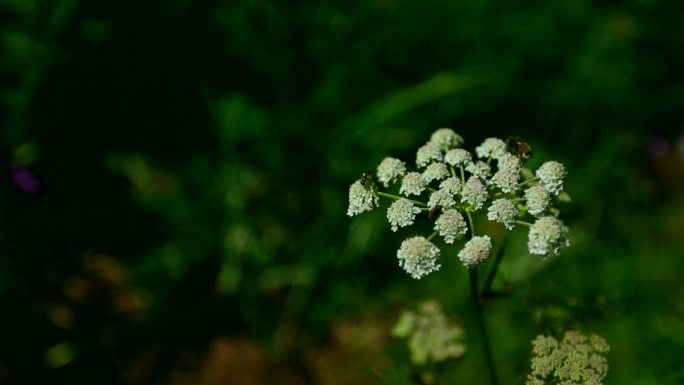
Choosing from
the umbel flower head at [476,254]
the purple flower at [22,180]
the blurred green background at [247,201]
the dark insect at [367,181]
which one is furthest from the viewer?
the blurred green background at [247,201]

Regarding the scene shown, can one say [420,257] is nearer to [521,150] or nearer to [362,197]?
[362,197]

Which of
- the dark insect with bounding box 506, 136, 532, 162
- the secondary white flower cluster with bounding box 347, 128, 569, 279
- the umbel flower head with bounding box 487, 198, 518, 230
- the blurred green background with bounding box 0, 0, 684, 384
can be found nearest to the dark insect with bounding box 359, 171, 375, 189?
the secondary white flower cluster with bounding box 347, 128, 569, 279

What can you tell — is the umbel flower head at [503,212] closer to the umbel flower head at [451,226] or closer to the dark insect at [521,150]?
the umbel flower head at [451,226]

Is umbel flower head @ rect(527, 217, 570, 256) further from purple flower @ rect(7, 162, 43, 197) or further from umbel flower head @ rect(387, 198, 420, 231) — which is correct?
purple flower @ rect(7, 162, 43, 197)

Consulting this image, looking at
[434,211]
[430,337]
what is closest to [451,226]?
[434,211]

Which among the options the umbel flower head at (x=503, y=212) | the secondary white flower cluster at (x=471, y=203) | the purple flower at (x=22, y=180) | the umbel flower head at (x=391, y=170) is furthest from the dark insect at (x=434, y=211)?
the purple flower at (x=22, y=180)

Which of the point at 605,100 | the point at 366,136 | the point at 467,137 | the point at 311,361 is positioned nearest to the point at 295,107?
the point at 366,136
